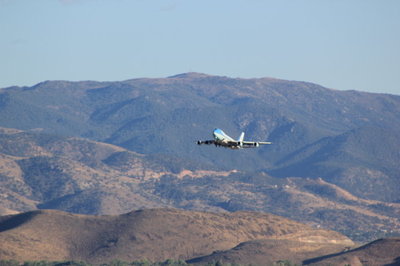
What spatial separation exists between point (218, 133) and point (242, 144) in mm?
3297

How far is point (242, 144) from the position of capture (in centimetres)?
12825

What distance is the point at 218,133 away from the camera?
12850cm
